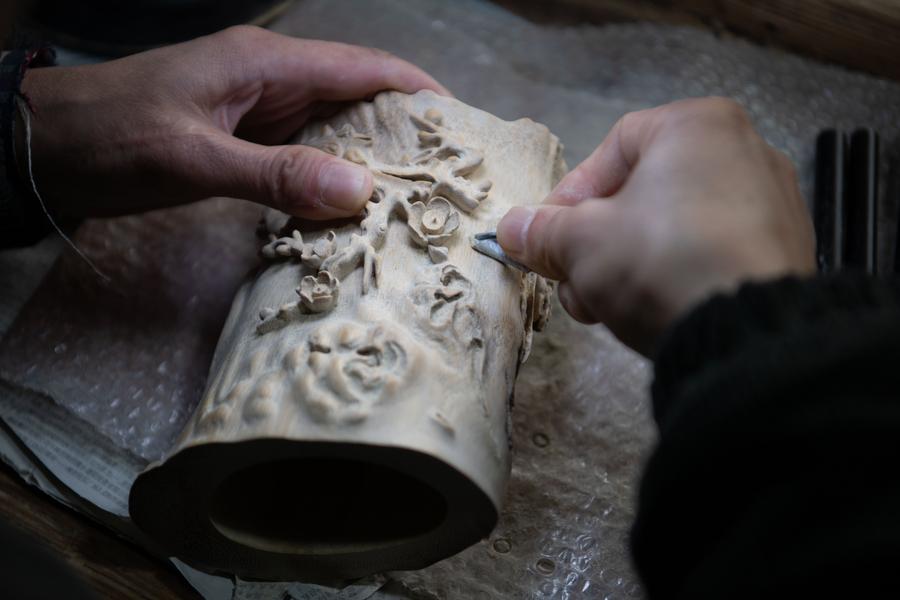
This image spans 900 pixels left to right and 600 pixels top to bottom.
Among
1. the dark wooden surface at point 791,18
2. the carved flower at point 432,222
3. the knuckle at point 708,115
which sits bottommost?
the dark wooden surface at point 791,18

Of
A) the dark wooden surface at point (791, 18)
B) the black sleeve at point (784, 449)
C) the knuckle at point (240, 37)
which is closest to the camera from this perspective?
the black sleeve at point (784, 449)

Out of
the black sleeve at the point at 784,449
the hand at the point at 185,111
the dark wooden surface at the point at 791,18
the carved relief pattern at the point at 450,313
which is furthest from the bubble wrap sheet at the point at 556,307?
the black sleeve at the point at 784,449

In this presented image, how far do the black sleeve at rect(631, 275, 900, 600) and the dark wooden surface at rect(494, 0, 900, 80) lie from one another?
146 cm

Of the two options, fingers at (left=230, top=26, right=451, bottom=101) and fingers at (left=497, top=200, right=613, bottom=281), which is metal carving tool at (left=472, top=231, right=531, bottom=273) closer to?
fingers at (left=497, top=200, right=613, bottom=281)

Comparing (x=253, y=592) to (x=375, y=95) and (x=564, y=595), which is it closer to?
(x=564, y=595)

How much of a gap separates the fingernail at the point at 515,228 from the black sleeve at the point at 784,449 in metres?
0.33

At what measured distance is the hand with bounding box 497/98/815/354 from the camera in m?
0.83

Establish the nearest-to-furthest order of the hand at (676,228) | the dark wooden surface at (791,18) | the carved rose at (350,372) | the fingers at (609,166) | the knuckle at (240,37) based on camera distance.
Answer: the hand at (676,228) → the carved rose at (350,372) → the fingers at (609,166) → the knuckle at (240,37) → the dark wooden surface at (791,18)

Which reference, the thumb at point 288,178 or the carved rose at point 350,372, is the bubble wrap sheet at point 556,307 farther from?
the carved rose at point 350,372

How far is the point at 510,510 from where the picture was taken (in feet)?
4.55

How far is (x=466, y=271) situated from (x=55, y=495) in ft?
2.43

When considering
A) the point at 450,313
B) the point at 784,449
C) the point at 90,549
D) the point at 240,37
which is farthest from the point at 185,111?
the point at 784,449

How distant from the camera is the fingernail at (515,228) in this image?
1055mm

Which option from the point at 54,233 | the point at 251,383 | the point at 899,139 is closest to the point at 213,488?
the point at 251,383
